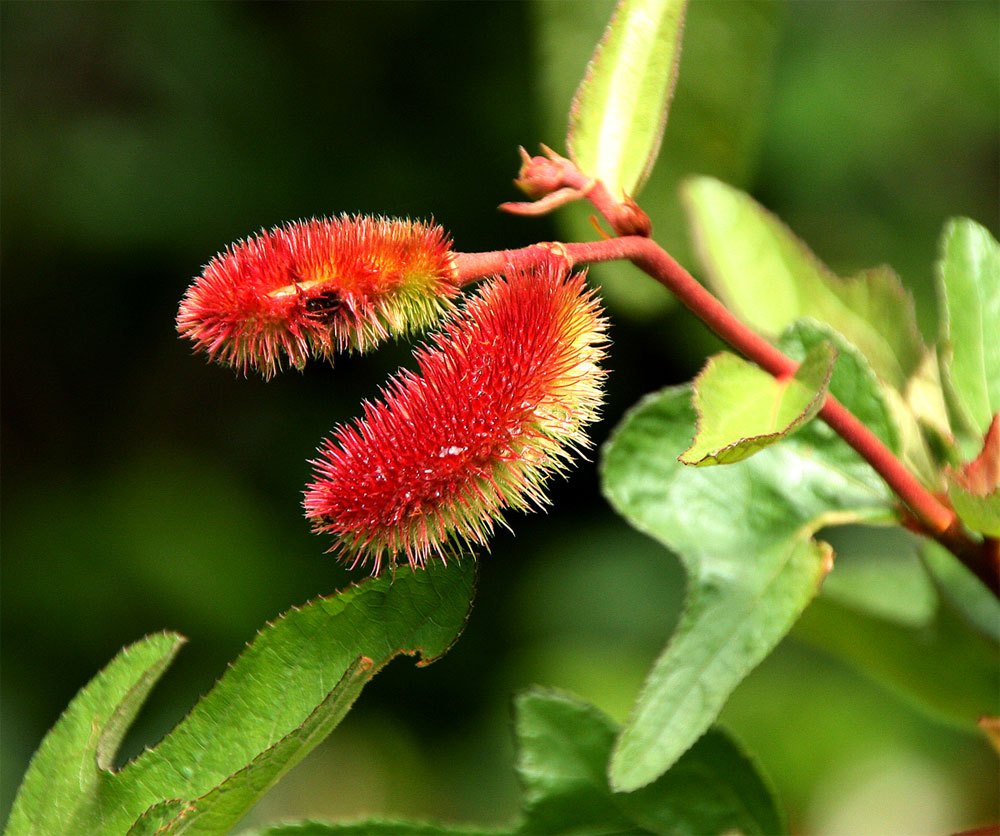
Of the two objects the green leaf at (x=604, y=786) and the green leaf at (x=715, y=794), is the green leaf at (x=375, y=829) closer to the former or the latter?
the green leaf at (x=604, y=786)

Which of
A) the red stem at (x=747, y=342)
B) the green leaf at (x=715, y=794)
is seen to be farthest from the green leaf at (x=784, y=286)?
the green leaf at (x=715, y=794)

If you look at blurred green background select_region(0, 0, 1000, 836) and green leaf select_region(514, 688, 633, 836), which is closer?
green leaf select_region(514, 688, 633, 836)

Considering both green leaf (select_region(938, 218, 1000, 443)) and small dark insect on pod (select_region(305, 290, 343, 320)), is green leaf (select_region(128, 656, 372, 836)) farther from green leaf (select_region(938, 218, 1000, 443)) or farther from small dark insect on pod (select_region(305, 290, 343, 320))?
green leaf (select_region(938, 218, 1000, 443))

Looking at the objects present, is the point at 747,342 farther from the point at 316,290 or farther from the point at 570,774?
the point at 570,774

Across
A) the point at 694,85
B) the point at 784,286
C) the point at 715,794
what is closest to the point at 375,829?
the point at 715,794

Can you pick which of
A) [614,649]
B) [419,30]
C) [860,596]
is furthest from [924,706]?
[419,30]

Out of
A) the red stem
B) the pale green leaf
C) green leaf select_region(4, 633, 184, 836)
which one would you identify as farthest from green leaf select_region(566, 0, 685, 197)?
the pale green leaf

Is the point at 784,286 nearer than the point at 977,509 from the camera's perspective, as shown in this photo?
No
